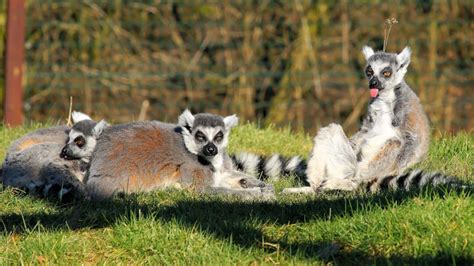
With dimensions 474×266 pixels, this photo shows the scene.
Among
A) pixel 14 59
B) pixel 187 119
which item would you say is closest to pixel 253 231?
pixel 187 119

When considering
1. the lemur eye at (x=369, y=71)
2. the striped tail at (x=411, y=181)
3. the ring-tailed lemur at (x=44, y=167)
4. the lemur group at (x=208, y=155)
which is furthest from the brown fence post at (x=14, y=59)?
the striped tail at (x=411, y=181)

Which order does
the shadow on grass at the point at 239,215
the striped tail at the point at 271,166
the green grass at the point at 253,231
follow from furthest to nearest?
1. the striped tail at the point at 271,166
2. the shadow on grass at the point at 239,215
3. the green grass at the point at 253,231

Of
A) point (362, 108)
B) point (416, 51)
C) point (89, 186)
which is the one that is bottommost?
point (89, 186)

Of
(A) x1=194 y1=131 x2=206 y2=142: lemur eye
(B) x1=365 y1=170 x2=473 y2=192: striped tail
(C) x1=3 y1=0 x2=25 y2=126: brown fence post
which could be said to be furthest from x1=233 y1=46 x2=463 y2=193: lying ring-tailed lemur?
(C) x1=3 y1=0 x2=25 y2=126: brown fence post

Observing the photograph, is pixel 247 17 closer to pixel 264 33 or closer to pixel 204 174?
pixel 264 33

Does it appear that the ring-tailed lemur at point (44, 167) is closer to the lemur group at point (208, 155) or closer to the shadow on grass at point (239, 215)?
the lemur group at point (208, 155)

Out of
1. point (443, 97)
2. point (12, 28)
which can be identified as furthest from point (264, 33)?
point (12, 28)

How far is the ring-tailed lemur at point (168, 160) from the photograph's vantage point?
5.55 metres

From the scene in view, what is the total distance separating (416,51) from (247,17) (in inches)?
87.3

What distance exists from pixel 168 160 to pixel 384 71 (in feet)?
4.87

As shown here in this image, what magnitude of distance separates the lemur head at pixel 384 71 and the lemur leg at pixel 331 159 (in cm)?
36

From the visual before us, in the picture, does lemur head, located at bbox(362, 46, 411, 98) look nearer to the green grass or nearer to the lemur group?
the lemur group

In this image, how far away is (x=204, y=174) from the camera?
5.71m

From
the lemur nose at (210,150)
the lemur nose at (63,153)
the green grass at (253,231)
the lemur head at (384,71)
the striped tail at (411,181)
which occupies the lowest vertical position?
the green grass at (253,231)
